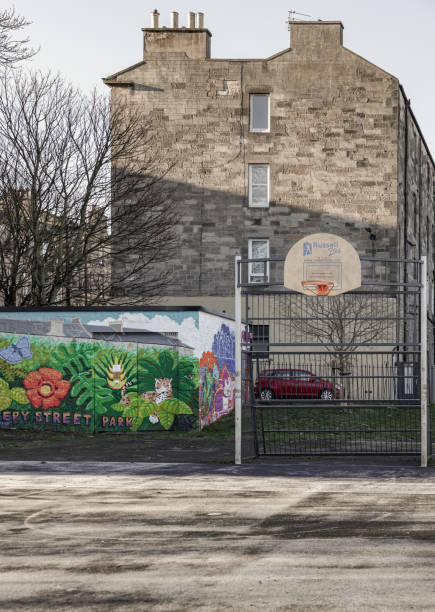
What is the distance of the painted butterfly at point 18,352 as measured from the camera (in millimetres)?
21203

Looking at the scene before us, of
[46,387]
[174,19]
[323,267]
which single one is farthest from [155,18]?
[323,267]

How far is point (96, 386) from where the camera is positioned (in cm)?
2089

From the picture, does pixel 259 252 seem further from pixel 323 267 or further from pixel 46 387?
pixel 323 267

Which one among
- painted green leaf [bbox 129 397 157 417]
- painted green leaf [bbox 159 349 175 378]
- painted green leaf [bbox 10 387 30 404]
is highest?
painted green leaf [bbox 159 349 175 378]

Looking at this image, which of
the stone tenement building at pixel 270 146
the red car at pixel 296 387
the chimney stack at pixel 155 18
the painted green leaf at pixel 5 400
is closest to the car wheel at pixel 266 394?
the red car at pixel 296 387

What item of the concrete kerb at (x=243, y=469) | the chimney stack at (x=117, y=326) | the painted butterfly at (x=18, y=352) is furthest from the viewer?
the chimney stack at (x=117, y=326)

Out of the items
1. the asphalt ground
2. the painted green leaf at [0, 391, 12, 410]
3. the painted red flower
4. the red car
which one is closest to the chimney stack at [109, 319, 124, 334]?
the painted red flower

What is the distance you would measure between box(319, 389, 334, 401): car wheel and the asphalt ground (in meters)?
1.24

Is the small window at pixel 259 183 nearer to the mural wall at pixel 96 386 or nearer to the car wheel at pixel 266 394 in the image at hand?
the mural wall at pixel 96 386

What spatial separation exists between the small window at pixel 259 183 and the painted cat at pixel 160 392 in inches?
730

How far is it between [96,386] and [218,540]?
509 inches

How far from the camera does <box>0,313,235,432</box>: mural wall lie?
820 inches

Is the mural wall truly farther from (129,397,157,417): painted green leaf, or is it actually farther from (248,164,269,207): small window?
(248,164,269,207): small window

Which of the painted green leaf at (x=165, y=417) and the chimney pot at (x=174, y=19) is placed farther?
the chimney pot at (x=174, y=19)
